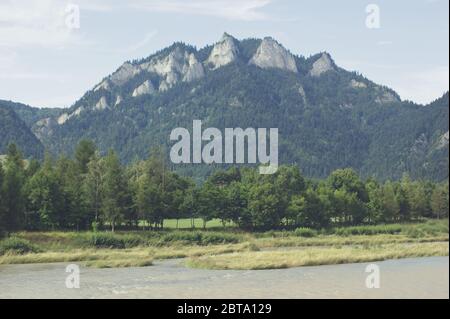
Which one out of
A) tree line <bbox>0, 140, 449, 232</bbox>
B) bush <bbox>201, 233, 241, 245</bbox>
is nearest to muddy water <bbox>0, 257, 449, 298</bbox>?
bush <bbox>201, 233, 241, 245</bbox>

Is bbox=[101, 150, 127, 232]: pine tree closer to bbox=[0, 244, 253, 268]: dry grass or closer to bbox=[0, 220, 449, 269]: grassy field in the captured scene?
bbox=[0, 220, 449, 269]: grassy field

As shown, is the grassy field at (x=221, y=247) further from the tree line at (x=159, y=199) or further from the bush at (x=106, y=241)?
the tree line at (x=159, y=199)

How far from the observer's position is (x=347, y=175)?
114812 mm

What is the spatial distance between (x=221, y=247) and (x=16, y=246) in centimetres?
2172

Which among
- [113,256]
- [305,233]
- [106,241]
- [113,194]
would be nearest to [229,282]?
[113,256]

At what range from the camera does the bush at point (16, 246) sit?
58.5 m

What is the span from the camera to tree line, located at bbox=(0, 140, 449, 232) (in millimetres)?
75438

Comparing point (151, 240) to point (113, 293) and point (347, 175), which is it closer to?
point (113, 293)

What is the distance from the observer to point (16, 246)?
59938 mm

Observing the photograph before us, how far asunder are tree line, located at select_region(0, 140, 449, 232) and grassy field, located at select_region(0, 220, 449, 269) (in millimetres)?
4449

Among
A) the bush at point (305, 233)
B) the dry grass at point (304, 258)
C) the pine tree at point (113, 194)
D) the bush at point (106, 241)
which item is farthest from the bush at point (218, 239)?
the dry grass at point (304, 258)

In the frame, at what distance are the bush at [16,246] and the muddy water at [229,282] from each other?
865cm

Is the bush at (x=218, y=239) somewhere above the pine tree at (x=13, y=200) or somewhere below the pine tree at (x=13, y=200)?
below
